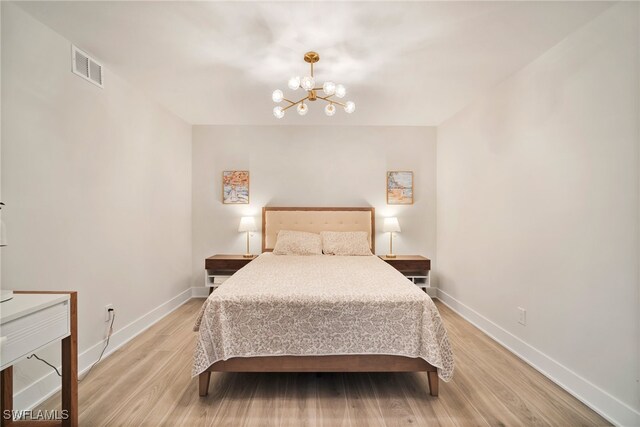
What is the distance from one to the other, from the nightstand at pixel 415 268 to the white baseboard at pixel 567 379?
80 centimetres

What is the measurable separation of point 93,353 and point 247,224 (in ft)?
6.75

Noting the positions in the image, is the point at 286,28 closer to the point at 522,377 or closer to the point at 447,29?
the point at 447,29

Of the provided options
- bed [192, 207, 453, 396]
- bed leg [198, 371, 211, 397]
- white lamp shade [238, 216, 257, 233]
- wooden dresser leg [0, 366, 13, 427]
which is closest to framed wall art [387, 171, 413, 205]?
white lamp shade [238, 216, 257, 233]

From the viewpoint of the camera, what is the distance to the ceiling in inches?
69.8

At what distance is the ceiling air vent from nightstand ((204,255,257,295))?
2210mm

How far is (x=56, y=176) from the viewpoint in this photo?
200 cm

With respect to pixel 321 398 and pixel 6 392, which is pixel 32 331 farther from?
pixel 321 398

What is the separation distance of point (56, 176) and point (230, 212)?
7.41ft

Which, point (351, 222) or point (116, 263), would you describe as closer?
point (116, 263)

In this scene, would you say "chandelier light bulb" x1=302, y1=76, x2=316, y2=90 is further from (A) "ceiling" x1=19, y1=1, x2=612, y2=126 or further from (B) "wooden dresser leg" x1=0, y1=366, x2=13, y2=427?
(B) "wooden dresser leg" x1=0, y1=366, x2=13, y2=427

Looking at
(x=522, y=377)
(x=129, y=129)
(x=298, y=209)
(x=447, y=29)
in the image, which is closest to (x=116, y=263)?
(x=129, y=129)

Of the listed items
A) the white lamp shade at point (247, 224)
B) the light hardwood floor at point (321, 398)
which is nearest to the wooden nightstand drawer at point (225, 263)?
the white lamp shade at point (247, 224)

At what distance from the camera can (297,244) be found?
369 cm

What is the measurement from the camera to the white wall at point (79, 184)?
5.76ft
